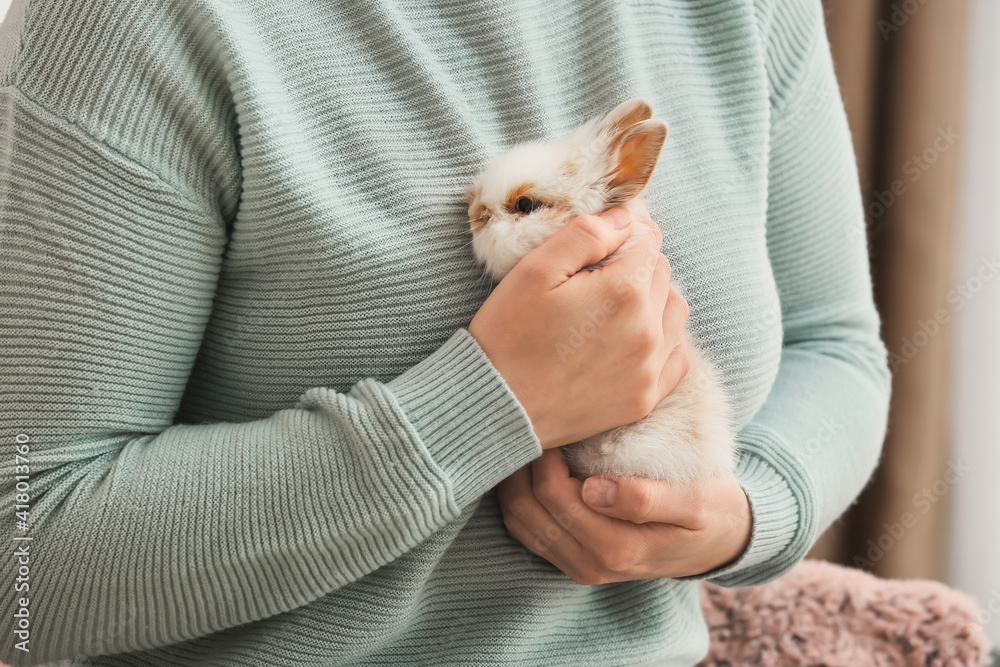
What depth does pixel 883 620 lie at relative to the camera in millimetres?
1166

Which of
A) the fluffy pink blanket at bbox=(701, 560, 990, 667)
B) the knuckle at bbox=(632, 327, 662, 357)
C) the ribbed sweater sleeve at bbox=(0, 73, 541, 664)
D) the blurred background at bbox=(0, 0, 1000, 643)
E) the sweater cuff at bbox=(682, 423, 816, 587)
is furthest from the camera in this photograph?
the blurred background at bbox=(0, 0, 1000, 643)

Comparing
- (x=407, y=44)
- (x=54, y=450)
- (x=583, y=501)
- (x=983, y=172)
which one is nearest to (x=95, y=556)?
(x=54, y=450)

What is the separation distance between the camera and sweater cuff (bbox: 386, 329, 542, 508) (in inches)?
27.2

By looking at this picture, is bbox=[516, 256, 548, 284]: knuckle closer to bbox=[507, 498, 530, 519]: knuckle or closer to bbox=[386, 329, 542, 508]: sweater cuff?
bbox=[386, 329, 542, 508]: sweater cuff

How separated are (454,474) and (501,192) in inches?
11.6

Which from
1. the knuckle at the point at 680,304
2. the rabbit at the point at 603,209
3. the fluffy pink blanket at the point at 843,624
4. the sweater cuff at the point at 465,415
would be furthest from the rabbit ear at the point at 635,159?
Answer: the fluffy pink blanket at the point at 843,624

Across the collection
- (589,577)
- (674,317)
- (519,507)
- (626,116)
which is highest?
(626,116)

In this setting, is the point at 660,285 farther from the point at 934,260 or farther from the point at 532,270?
the point at 934,260

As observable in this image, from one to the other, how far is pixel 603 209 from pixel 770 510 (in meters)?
0.45

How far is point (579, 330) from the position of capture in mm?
728

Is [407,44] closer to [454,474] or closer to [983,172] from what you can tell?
[454,474]

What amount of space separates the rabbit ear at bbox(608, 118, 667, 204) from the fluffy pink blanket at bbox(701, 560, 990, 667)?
31.4 inches

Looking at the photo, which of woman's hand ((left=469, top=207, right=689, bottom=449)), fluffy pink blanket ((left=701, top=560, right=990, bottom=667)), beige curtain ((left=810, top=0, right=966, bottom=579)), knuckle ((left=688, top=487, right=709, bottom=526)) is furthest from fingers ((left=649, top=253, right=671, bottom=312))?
beige curtain ((left=810, top=0, right=966, bottom=579))

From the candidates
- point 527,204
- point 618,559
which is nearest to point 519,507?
point 618,559
